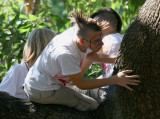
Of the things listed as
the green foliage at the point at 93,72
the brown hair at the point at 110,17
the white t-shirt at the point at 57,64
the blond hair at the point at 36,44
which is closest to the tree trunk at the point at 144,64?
the white t-shirt at the point at 57,64

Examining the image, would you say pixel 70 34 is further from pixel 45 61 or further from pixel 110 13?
pixel 110 13

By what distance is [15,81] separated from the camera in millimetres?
3273

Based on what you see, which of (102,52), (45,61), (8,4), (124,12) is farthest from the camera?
(8,4)

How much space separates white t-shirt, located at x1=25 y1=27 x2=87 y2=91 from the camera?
239cm

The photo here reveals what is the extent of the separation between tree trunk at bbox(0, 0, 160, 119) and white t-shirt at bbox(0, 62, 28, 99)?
2.17ft

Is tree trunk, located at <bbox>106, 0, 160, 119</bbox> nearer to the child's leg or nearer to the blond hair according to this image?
the child's leg

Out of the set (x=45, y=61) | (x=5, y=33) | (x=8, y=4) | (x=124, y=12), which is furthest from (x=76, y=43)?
(x=8, y=4)

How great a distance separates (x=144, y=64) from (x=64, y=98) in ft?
2.27

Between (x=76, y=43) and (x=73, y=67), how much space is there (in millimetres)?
232

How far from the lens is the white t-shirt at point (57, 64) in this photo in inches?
94.0

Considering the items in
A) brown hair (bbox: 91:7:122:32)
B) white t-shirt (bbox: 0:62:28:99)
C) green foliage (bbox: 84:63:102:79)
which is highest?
brown hair (bbox: 91:7:122:32)

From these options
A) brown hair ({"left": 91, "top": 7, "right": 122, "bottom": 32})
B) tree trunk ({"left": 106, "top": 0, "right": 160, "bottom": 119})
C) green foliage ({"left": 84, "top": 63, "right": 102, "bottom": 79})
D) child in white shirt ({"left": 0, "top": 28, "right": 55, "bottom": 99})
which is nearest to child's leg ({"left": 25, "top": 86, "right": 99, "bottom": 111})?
tree trunk ({"left": 106, "top": 0, "right": 160, "bottom": 119})

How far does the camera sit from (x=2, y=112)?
2.40 m

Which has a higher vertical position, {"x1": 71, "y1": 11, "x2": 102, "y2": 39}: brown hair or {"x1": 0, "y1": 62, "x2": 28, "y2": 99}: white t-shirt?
{"x1": 71, "y1": 11, "x2": 102, "y2": 39}: brown hair
